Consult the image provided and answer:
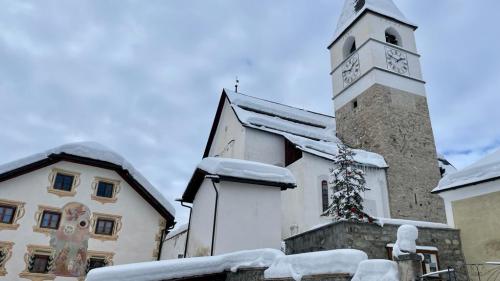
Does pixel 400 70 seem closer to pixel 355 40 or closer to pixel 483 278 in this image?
pixel 355 40

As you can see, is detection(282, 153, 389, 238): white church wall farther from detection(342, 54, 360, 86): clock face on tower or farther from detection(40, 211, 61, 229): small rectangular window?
detection(40, 211, 61, 229): small rectangular window

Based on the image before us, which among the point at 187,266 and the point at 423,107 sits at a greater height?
the point at 423,107

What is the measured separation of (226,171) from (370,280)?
21.8ft

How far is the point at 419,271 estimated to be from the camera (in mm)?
4883

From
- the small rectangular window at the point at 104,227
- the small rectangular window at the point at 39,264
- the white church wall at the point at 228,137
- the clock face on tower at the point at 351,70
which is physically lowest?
the small rectangular window at the point at 39,264

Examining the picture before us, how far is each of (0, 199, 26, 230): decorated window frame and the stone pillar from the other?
12.3m

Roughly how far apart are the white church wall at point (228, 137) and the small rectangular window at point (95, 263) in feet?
32.2

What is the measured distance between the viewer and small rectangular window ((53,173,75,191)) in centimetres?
1340

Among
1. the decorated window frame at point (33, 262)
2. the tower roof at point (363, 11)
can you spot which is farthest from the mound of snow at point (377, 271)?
the tower roof at point (363, 11)

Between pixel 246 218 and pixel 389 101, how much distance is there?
1647cm

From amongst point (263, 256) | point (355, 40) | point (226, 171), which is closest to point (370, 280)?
point (263, 256)

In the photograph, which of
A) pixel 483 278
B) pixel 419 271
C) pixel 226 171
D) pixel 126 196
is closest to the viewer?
pixel 419 271

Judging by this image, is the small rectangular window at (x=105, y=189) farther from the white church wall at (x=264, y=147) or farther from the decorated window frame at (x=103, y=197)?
the white church wall at (x=264, y=147)

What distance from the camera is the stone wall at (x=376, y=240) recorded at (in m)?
8.87
